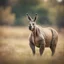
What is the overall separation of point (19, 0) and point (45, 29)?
1.33ft

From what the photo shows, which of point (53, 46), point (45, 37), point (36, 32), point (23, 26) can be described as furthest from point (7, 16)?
point (53, 46)

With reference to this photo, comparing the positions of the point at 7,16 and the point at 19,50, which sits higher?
the point at 7,16

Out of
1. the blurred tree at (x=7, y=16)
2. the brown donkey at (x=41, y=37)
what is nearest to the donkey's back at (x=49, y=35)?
the brown donkey at (x=41, y=37)

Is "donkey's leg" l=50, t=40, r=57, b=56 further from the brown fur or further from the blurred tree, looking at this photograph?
the blurred tree

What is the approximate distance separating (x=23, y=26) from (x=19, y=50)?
0.25 m

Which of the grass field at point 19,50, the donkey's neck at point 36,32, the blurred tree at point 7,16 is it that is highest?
the blurred tree at point 7,16

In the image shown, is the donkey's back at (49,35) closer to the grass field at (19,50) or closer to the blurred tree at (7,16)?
the grass field at (19,50)

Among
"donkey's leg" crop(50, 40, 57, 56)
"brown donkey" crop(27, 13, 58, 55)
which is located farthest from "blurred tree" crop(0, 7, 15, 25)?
"donkey's leg" crop(50, 40, 57, 56)

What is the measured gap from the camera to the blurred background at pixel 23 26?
2.08 meters

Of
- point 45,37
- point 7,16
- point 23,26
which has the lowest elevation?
point 45,37

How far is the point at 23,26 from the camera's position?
2.11 metres

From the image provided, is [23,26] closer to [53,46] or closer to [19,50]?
[19,50]

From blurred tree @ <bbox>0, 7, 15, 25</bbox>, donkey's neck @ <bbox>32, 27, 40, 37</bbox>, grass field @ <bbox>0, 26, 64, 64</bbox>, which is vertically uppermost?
blurred tree @ <bbox>0, 7, 15, 25</bbox>

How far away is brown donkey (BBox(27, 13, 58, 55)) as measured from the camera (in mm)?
2088
